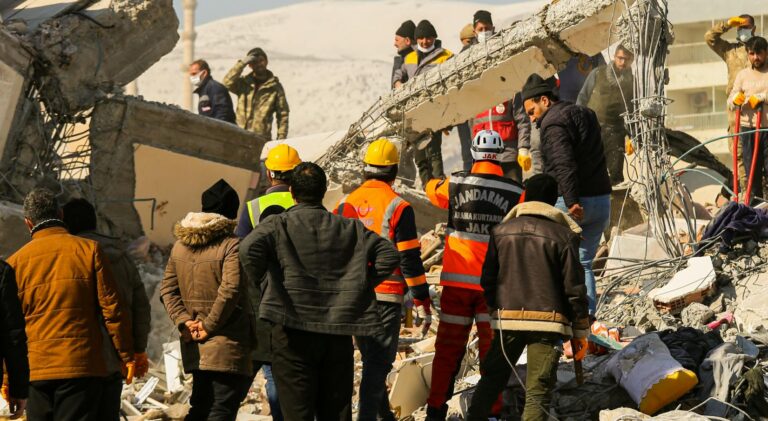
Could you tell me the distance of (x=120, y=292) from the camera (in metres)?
6.54

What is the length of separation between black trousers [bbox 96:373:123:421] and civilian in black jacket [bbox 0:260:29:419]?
2.10 feet

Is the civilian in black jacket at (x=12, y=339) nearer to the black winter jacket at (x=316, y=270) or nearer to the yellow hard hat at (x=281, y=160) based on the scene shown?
the black winter jacket at (x=316, y=270)

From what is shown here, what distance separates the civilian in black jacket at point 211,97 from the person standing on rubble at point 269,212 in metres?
6.97

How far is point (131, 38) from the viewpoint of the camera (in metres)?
12.8

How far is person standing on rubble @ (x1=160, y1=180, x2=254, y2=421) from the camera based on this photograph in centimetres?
659

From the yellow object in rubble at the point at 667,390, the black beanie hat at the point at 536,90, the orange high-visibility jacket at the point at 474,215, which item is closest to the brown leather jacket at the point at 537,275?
the orange high-visibility jacket at the point at 474,215

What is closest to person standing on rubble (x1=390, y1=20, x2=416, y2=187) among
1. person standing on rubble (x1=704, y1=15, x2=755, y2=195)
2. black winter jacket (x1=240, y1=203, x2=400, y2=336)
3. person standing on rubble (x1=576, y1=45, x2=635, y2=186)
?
person standing on rubble (x1=576, y1=45, x2=635, y2=186)

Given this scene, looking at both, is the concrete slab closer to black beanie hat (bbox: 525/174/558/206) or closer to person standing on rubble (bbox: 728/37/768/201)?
black beanie hat (bbox: 525/174/558/206)

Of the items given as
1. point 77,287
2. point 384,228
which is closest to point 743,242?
point 384,228

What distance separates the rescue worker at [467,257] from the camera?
752cm

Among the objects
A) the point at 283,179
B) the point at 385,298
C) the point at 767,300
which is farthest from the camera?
the point at 767,300

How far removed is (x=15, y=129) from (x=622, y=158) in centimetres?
592

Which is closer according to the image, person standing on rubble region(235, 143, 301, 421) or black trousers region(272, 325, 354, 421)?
black trousers region(272, 325, 354, 421)

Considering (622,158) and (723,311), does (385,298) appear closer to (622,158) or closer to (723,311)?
(723,311)
